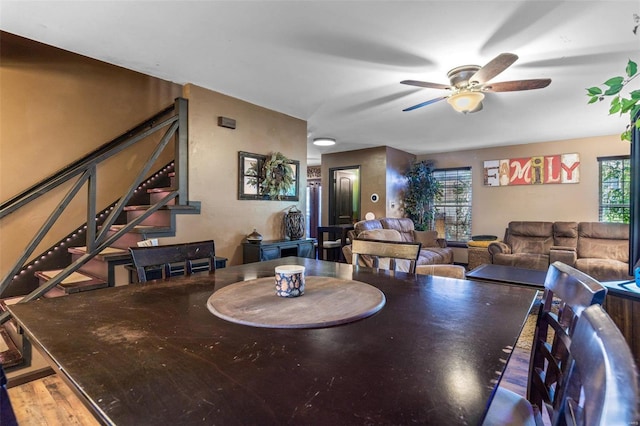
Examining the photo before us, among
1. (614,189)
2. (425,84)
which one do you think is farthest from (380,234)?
(614,189)

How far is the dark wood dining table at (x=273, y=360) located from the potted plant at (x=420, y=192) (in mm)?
5634

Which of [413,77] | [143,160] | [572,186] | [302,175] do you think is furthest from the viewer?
[572,186]

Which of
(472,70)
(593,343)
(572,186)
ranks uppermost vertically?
(472,70)

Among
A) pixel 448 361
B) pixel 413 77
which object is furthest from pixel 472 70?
pixel 448 361

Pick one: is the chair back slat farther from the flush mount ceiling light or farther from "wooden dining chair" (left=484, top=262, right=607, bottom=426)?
the flush mount ceiling light

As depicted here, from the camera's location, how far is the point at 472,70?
265cm

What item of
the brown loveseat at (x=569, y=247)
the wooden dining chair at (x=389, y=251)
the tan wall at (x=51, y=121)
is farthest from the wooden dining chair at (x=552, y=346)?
the brown loveseat at (x=569, y=247)

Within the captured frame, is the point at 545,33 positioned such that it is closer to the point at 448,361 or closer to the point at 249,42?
the point at 249,42

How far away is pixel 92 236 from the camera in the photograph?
243 centimetres

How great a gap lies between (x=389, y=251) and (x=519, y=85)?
194cm

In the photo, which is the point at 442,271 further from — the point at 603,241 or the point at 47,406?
the point at 603,241

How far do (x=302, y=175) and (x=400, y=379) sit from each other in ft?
12.2

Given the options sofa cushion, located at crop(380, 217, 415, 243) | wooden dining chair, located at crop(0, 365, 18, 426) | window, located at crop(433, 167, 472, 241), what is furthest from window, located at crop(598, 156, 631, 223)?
wooden dining chair, located at crop(0, 365, 18, 426)

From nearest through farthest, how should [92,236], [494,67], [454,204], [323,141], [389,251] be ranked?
[389,251]
[494,67]
[92,236]
[323,141]
[454,204]
